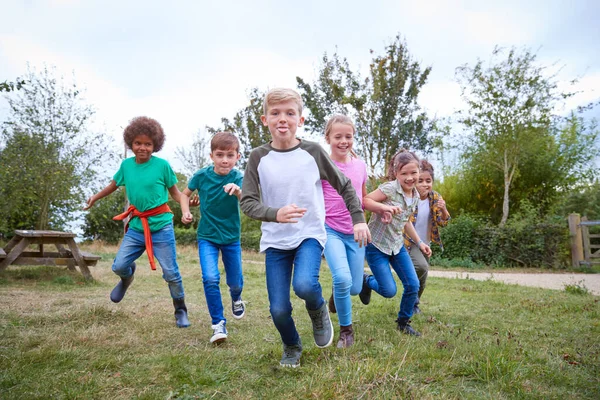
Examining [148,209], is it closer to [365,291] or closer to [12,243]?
[365,291]

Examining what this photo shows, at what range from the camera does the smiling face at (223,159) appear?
4.35 metres

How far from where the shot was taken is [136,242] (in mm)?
4676

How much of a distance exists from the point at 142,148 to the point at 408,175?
2733mm

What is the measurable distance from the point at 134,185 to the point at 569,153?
19.0 metres

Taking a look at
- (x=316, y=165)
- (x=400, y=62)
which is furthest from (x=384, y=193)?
(x=400, y=62)

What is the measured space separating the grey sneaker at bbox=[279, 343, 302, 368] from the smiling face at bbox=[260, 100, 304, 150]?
142 cm

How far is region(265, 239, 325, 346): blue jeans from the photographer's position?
301 cm

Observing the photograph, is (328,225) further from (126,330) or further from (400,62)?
(400,62)

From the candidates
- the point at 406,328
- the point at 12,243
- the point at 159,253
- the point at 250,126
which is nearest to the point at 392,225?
the point at 406,328

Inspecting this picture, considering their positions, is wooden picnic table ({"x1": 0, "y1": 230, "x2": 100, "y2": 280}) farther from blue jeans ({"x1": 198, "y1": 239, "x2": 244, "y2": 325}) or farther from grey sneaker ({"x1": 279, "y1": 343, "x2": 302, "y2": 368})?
grey sneaker ({"x1": 279, "y1": 343, "x2": 302, "y2": 368})

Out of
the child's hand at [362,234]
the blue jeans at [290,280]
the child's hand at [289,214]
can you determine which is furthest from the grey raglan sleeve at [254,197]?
the child's hand at [362,234]

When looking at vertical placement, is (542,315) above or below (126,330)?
below

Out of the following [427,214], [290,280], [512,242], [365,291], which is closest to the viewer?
[290,280]

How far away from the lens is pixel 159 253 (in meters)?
4.64
